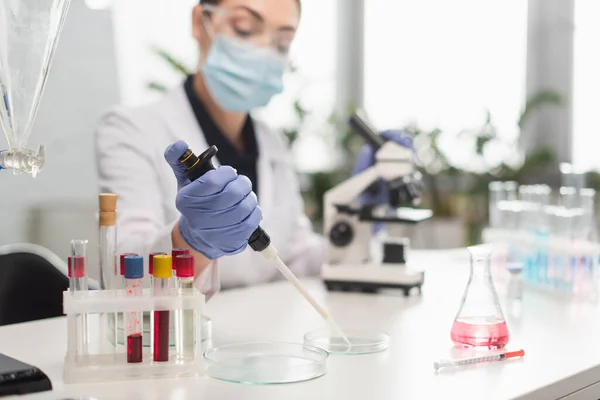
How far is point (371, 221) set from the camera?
1658mm

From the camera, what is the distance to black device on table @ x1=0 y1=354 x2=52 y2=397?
86 cm

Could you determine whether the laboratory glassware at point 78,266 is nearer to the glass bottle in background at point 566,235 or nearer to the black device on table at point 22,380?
the black device on table at point 22,380

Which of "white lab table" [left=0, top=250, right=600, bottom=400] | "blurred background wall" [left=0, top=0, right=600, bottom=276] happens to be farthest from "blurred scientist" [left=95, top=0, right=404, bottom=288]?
"blurred background wall" [left=0, top=0, right=600, bottom=276]

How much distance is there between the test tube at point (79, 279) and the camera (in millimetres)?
921

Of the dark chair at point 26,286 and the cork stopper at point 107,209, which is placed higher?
the cork stopper at point 107,209

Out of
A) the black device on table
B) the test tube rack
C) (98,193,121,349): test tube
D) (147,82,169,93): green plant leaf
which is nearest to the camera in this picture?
the black device on table

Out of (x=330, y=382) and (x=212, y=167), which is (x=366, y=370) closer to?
(x=330, y=382)

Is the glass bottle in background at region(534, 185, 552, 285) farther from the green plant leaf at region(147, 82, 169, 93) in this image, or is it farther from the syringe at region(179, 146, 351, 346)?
the green plant leaf at region(147, 82, 169, 93)

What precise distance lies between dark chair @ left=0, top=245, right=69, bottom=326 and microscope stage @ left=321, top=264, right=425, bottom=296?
598 millimetres

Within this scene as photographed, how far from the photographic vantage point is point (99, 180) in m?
1.77

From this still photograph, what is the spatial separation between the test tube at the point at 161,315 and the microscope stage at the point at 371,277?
2.40 feet

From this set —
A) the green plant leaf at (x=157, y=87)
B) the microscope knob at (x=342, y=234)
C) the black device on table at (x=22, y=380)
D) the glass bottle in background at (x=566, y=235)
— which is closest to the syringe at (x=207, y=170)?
the black device on table at (x=22, y=380)

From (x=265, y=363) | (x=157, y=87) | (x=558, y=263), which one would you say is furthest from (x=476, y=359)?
(x=157, y=87)

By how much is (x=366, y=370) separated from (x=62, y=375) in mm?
400
